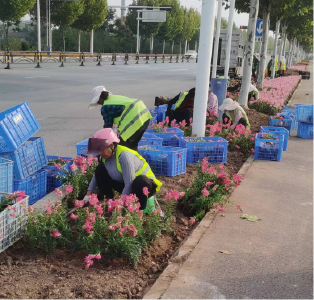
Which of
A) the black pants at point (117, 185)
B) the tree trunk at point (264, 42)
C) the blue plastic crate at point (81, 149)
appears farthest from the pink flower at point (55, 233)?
the tree trunk at point (264, 42)

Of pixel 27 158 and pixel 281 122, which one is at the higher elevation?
pixel 27 158

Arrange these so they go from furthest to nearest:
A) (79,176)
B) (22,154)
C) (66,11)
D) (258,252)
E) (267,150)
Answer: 1. (66,11)
2. (267,150)
3. (79,176)
4. (22,154)
5. (258,252)

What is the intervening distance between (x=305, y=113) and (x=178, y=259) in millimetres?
7718

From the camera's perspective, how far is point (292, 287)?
3.75 m

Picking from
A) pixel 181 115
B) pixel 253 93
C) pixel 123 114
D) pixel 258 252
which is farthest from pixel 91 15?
pixel 258 252

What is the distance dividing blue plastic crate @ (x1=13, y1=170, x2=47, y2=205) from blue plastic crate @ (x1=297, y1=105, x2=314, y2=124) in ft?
23.6

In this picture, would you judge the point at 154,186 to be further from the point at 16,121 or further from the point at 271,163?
the point at 271,163

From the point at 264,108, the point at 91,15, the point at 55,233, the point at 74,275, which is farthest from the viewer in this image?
the point at 91,15

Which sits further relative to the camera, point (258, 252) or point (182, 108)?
point (182, 108)

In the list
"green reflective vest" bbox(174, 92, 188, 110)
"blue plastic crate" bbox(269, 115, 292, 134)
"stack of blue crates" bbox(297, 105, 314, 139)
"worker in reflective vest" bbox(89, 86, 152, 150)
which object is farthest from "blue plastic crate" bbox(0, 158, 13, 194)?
"stack of blue crates" bbox(297, 105, 314, 139)

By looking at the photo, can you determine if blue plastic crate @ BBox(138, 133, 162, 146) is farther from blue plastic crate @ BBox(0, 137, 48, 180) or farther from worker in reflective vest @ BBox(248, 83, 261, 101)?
worker in reflective vest @ BBox(248, 83, 261, 101)

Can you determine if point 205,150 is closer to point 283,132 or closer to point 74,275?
point 283,132

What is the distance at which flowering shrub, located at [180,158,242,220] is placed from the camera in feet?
17.5

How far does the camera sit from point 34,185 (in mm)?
5262
